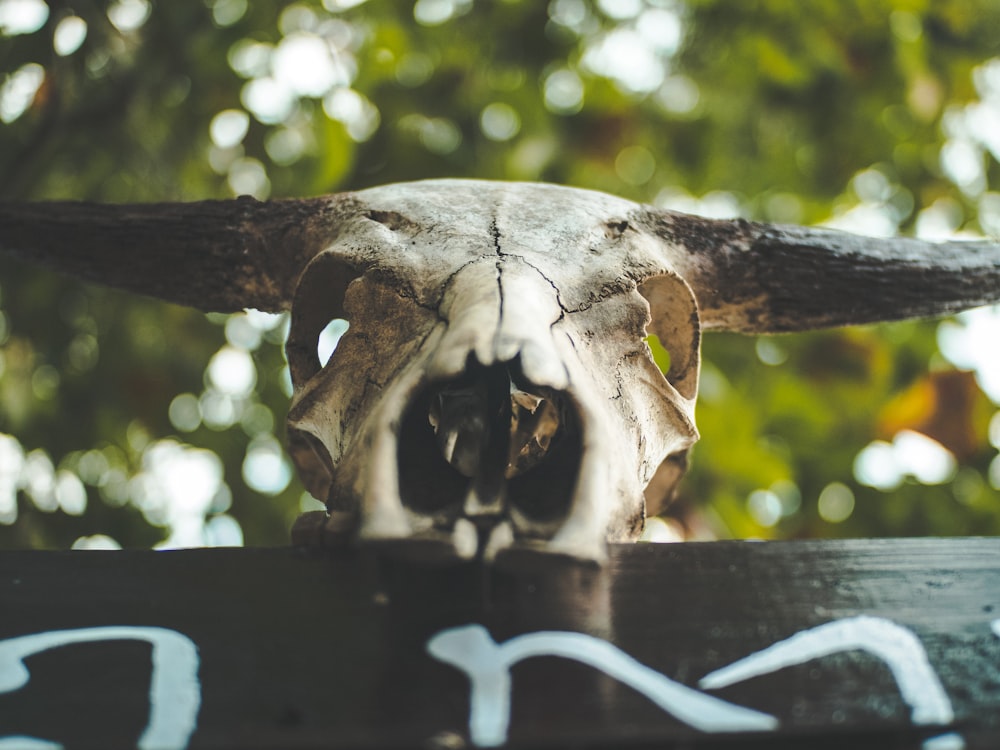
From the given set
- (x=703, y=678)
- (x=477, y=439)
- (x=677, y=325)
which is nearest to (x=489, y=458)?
(x=477, y=439)

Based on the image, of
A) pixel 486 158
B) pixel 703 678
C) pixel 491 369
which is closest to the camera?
pixel 703 678

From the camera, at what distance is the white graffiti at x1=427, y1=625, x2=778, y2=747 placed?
36.6 inches

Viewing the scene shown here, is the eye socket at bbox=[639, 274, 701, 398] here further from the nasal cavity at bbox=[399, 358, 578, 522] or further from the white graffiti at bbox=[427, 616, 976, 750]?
the white graffiti at bbox=[427, 616, 976, 750]

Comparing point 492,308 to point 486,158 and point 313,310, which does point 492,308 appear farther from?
point 486,158

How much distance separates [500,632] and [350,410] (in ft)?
1.53

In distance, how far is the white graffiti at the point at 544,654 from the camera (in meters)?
0.93

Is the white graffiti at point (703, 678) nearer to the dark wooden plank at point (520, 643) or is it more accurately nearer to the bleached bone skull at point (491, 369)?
the dark wooden plank at point (520, 643)

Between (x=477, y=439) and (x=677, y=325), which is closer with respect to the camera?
(x=477, y=439)

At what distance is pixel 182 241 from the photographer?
5.33ft

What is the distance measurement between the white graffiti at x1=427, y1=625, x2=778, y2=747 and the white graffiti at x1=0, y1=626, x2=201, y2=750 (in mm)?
249

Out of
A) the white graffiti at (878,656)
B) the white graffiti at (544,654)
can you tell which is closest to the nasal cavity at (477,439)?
the white graffiti at (544,654)

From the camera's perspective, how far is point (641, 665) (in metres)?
1.00

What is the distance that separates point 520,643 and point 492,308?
39 centimetres

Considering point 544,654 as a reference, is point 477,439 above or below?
above
